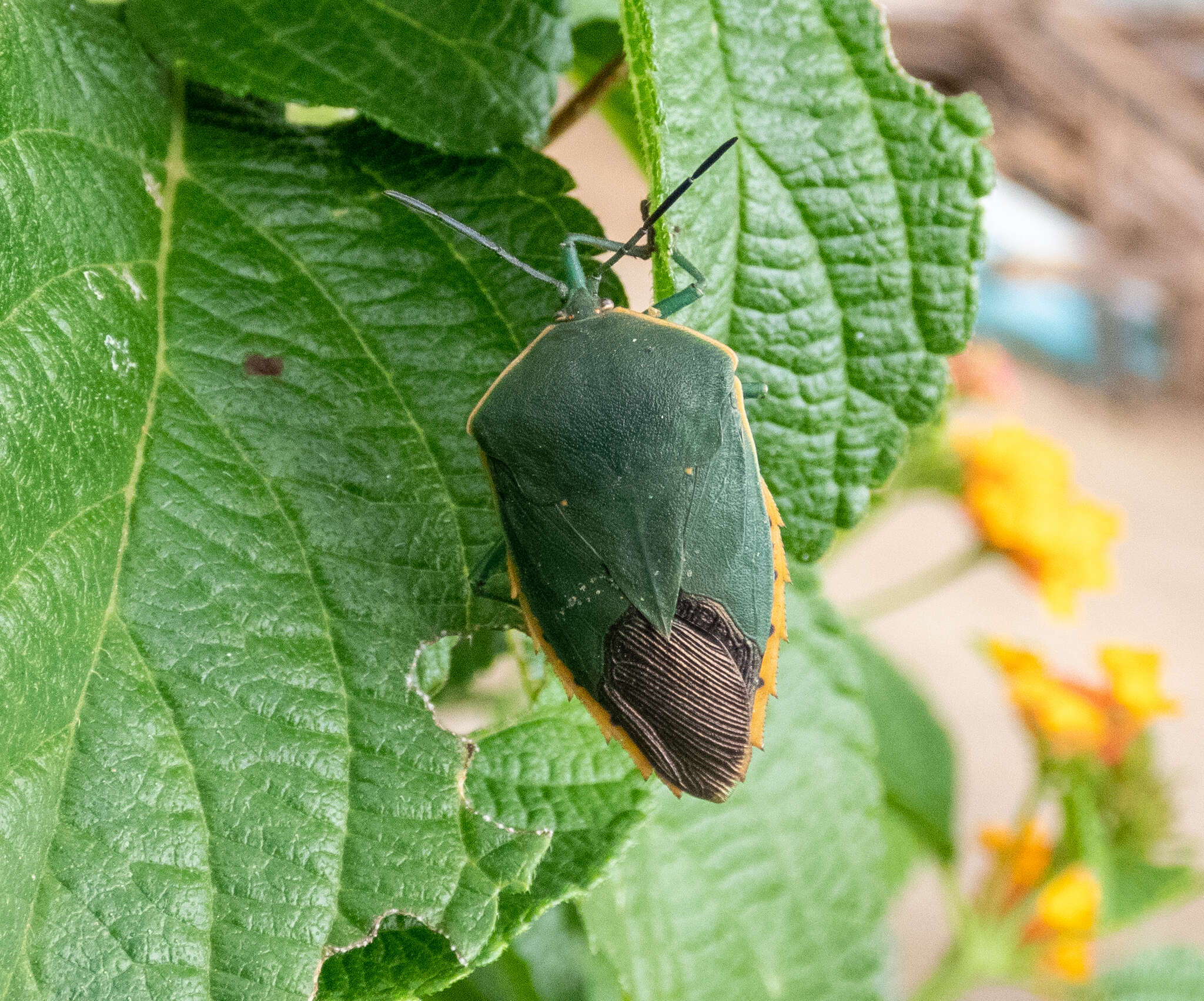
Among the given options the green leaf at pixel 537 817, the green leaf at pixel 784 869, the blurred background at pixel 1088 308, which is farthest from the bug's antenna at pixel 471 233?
the blurred background at pixel 1088 308

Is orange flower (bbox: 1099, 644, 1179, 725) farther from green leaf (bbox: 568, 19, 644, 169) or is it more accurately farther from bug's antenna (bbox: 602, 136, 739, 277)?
bug's antenna (bbox: 602, 136, 739, 277)

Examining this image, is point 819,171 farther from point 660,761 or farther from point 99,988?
point 99,988

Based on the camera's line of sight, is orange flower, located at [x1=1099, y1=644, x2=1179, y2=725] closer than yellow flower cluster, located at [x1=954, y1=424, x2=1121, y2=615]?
Yes

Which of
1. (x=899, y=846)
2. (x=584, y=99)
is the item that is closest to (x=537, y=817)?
(x=584, y=99)

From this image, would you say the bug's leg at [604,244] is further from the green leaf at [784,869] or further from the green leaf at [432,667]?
the green leaf at [784,869]

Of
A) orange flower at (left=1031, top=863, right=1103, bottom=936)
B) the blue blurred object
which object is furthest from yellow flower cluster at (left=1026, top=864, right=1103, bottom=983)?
the blue blurred object
